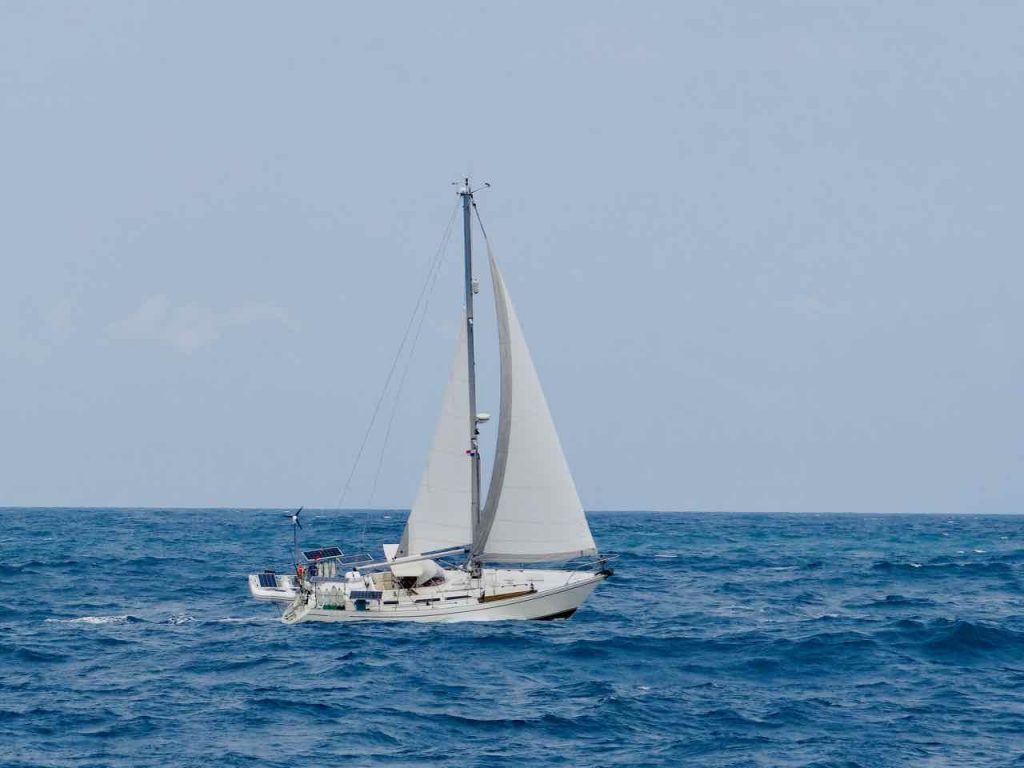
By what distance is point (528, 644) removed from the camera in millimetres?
34844

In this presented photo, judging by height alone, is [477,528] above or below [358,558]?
above

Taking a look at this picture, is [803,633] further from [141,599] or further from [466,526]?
[141,599]

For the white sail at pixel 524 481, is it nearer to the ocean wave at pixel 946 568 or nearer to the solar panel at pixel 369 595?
the solar panel at pixel 369 595

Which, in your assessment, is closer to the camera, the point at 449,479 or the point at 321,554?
the point at 449,479

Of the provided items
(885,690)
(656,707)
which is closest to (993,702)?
(885,690)

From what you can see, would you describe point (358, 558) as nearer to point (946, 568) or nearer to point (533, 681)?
point (533, 681)

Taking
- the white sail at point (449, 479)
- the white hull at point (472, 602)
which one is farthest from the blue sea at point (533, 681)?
the white sail at point (449, 479)

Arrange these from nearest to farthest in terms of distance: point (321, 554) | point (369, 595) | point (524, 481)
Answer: point (369, 595) → point (524, 481) → point (321, 554)

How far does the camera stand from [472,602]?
121ft

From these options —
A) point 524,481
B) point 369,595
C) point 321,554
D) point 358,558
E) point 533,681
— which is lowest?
point 533,681

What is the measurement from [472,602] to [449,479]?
4.43m

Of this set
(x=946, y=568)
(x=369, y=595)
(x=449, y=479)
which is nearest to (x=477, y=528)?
(x=449, y=479)

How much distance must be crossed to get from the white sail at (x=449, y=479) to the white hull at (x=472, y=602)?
5.40ft

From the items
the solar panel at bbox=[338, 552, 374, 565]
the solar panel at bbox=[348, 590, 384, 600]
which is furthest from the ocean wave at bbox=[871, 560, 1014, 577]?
the solar panel at bbox=[348, 590, 384, 600]
